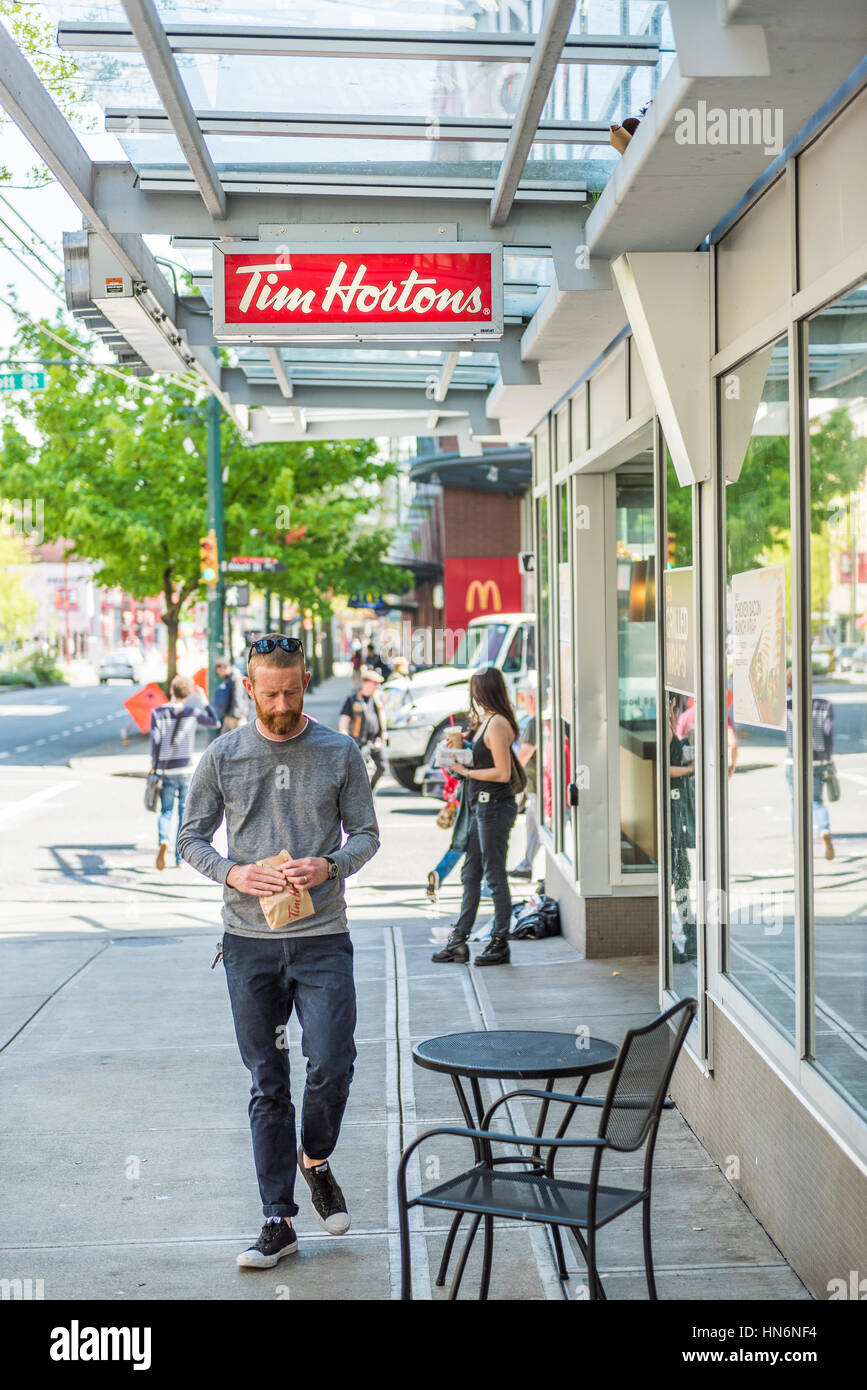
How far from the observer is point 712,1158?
224 inches

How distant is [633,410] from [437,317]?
131 cm

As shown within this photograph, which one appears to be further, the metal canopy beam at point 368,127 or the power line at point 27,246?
the power line at point 27,246

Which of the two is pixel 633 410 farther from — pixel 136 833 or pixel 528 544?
pixel 528 544

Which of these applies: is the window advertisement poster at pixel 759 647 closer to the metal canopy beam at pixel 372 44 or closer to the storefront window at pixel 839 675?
the storefront window at pixel 839 675

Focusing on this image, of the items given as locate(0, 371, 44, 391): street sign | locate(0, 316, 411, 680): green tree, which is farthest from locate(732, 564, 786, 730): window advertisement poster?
locate(0, 316, 411, 680): green tree

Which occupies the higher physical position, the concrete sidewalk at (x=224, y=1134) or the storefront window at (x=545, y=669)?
Answer: the storefront window at (x=545, y=669)

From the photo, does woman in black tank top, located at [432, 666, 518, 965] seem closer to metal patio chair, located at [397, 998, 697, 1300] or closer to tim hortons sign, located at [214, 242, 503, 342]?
tim hortons sign, located at [214, 242, 503, 342]

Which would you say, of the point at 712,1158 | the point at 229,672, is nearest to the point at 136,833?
the point at 229,672

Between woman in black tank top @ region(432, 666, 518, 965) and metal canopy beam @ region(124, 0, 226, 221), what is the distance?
386 centimetres

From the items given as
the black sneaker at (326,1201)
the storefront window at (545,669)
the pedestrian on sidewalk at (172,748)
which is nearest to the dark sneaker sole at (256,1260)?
the black sneaker at (326,1201)

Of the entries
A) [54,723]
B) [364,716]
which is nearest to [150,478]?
[54,723]

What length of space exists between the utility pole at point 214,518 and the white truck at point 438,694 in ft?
13.7

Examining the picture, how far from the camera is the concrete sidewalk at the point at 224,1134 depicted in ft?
15.2

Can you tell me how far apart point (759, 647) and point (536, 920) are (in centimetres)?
539
